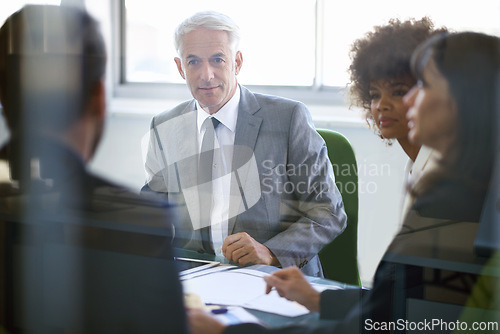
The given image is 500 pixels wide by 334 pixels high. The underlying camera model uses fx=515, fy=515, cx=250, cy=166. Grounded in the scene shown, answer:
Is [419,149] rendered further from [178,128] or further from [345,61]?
[178,128]

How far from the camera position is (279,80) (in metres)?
0.94

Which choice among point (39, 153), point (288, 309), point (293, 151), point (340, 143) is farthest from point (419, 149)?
point (39, 153)

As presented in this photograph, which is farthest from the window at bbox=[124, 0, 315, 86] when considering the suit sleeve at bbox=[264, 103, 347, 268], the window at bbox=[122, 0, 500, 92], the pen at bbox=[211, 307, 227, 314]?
the pen at bbox=[211, 307, 227, 314]

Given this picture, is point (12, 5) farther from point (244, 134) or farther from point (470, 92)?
point (470, 92)

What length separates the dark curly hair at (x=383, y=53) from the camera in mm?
794

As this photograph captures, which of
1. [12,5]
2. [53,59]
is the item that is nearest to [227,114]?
[53,59]

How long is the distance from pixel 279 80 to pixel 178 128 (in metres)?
0.22

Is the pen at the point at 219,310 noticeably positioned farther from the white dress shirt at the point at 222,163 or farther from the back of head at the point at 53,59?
the back of head at the point at 53,59

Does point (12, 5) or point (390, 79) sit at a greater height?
point (12, 5)

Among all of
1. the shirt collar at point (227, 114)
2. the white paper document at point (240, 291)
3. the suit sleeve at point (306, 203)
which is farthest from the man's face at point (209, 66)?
the white paper document at point (240, 291)

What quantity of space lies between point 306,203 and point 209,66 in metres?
0.32

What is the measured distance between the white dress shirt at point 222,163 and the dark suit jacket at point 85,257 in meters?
0.10

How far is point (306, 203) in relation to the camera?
3.24 feet

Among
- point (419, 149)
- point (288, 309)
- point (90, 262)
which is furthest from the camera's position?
point (90, 262)
